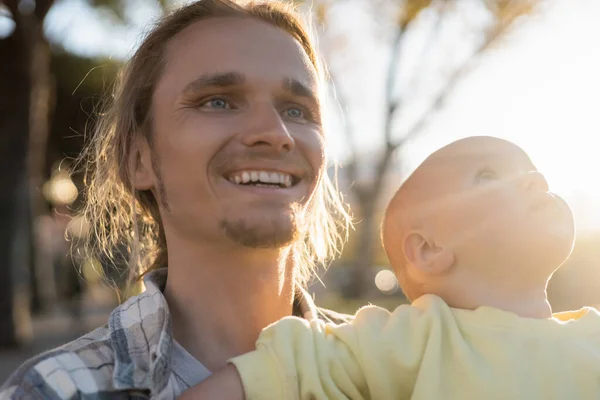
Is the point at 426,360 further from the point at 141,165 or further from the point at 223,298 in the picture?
the point at 141,165

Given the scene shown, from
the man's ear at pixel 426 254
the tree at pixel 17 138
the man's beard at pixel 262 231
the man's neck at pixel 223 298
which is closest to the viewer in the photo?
the man's ear at pixel 426 254

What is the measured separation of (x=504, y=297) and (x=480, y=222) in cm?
20

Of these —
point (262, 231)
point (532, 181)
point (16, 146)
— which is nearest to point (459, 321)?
point (532, 181)

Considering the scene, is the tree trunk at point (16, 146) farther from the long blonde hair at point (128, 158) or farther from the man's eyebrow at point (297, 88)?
the man's eyebrow at point (297, 88)

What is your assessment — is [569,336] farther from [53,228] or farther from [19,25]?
[53,228]

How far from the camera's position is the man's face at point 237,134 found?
7.68 feet

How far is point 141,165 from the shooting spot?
2.71 meters

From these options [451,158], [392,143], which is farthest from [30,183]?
[451,158]

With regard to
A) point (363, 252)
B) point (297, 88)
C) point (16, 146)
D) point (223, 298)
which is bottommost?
point (363, 252)

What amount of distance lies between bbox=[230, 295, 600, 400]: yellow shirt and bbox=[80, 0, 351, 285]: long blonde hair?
70 cm

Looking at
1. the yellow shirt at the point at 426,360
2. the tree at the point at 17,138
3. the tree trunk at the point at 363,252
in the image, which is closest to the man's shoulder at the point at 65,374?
the yellow shirt at the point at 426,360

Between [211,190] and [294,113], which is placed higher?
[294,113]

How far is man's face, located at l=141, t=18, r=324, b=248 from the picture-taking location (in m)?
2.34

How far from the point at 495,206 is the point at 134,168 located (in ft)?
4.06
